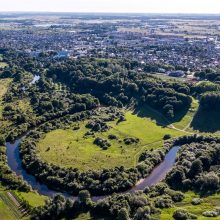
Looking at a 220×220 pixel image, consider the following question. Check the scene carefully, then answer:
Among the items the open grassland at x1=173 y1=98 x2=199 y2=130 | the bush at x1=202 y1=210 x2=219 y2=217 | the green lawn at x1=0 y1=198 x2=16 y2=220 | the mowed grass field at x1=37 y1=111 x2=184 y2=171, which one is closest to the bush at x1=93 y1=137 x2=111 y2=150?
the mowed grass field at x1=37 y1=111 x2=184 y2=171

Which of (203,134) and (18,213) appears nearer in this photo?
(18,213)

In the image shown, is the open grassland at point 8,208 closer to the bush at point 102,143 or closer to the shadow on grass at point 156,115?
the bush at point 102,143

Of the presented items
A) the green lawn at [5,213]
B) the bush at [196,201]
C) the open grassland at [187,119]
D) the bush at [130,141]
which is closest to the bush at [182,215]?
the bush at [196,201]

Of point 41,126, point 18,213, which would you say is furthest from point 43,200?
point 41,126

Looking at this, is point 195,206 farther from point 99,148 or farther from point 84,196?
point 99,148

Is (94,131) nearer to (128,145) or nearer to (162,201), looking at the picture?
(128,145)

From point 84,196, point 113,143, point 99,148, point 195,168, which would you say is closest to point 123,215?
point 84,196
